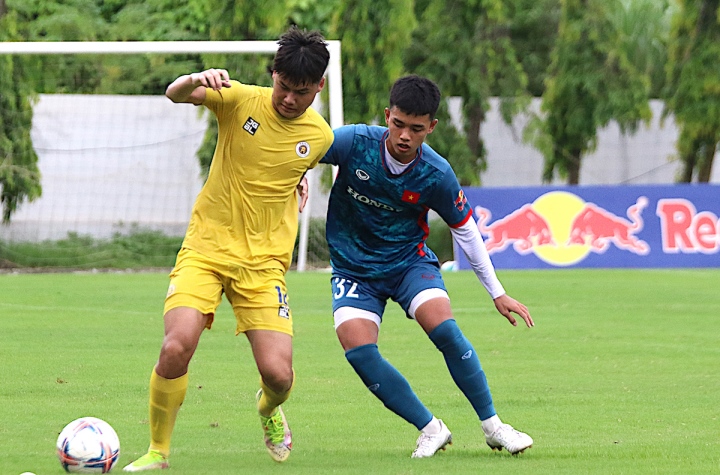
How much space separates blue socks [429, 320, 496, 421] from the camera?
593 cm

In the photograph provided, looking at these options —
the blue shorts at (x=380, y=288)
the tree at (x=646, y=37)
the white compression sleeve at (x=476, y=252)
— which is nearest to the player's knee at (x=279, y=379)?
the blue shorts at (x=380, y=288)

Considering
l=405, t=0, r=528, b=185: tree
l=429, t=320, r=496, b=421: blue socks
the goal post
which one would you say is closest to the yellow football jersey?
l=429, t=320, r=496, b=421: blue socks

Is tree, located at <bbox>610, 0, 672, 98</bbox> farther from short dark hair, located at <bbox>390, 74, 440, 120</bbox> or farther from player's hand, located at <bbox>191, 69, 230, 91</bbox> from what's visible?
player's hand, located at <bbox>191, 69, 230, 91</bbox>

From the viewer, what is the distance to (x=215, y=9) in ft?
72.3

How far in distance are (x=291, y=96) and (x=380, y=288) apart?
1.16 metres

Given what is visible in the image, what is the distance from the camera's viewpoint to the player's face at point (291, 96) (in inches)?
219

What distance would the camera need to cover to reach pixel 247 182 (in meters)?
5.69

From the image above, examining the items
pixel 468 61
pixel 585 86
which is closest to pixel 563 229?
pixel 585 86

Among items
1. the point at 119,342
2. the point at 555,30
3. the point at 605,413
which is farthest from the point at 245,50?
the point at 555,30

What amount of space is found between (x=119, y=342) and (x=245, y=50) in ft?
23.4

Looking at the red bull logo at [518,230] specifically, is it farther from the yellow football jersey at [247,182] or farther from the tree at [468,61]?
the yellow football jersey at [247,182]

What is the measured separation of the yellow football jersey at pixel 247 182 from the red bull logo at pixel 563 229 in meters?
13.7

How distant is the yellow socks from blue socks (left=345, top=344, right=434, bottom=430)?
0.95 metres

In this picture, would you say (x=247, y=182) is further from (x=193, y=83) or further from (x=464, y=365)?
(x=464, y=365)
